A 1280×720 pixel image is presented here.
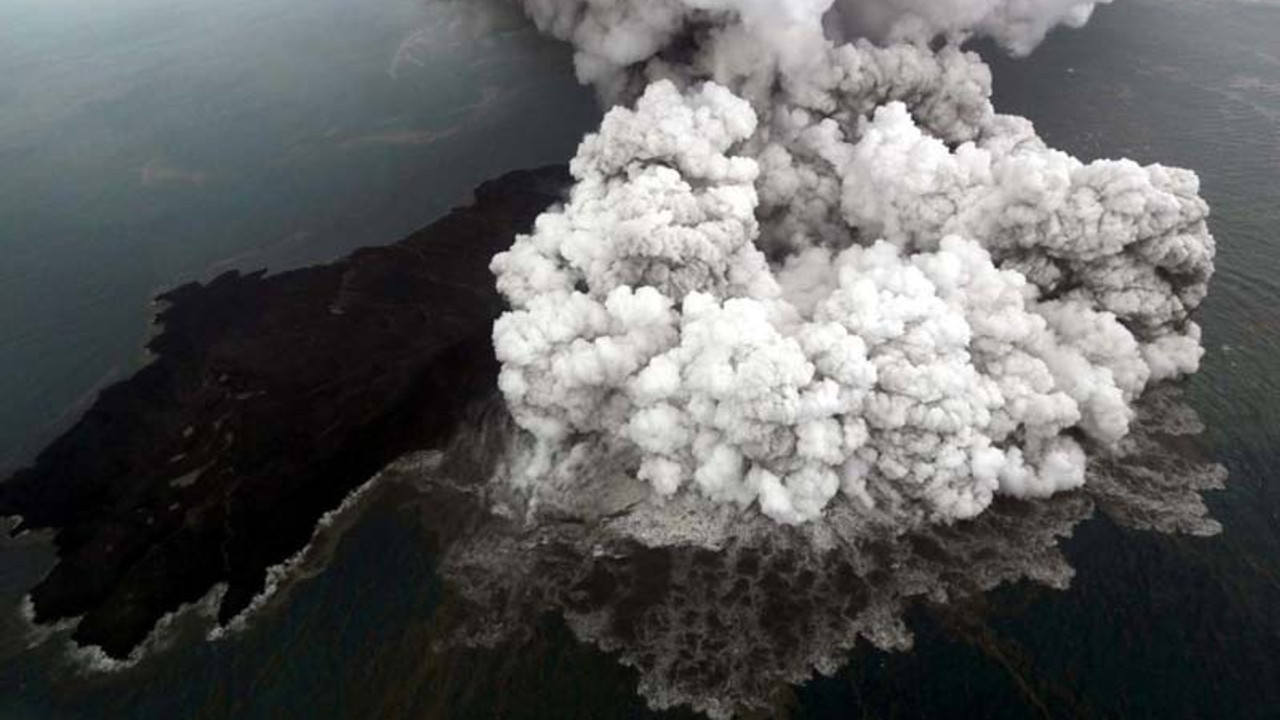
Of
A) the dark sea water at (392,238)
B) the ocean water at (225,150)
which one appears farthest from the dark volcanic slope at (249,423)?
the ocean water at (225,150)

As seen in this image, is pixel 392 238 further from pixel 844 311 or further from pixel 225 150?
pixel 844 311

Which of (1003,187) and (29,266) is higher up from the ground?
(1003,187)

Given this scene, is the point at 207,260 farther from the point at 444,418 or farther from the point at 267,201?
the point at 444,418

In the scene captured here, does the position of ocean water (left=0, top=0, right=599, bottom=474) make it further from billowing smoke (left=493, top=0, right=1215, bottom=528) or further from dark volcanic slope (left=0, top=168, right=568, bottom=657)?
billowing smoke (left=493, top=0, right=1215, bottom=528)

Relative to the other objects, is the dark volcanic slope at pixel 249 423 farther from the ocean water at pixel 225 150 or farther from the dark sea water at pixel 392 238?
the ocean water at pixel 225 150

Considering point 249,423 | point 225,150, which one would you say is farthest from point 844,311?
point 225,150

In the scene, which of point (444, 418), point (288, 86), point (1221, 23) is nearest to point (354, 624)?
point (444, 418)
